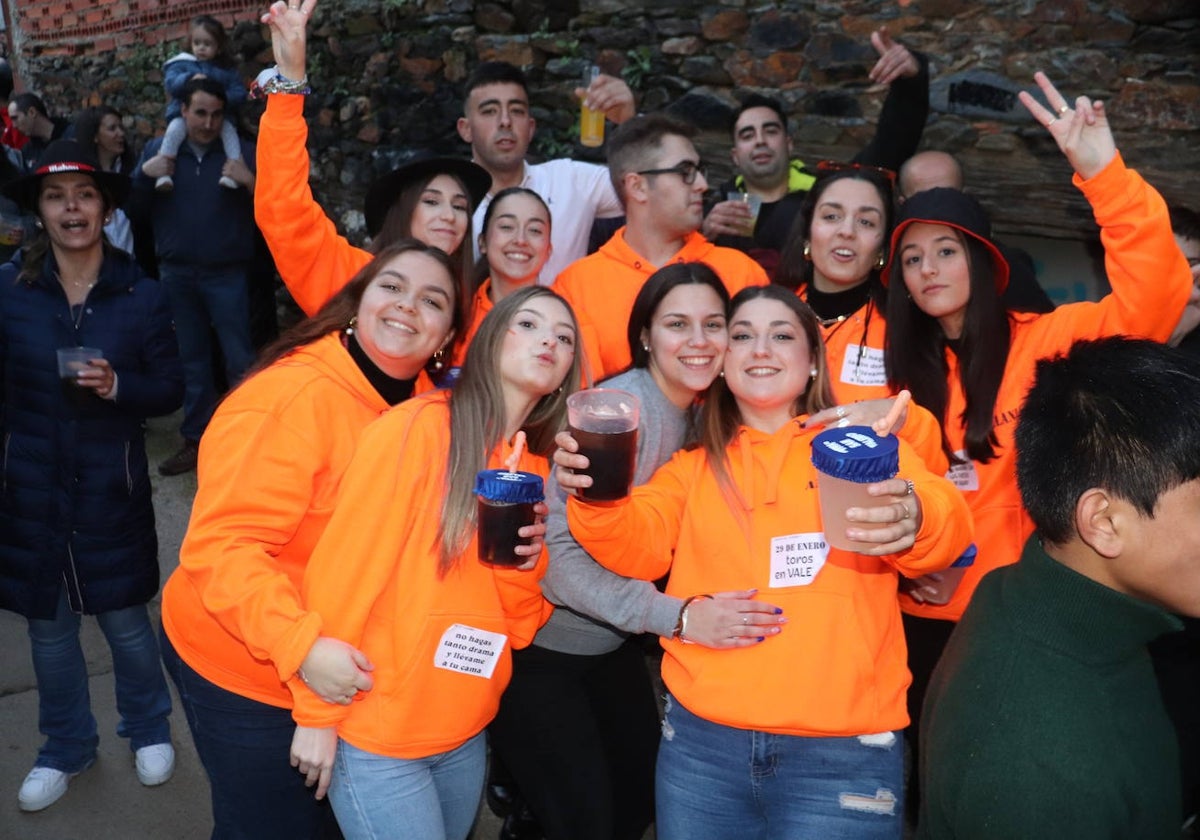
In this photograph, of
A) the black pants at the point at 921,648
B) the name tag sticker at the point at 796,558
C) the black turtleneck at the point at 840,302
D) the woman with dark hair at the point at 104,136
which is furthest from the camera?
the woman with dark hair at the point at 104,136

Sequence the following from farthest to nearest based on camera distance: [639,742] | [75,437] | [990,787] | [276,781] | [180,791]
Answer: [180,791] → [75,437] → [639,742] → [276,781] → [990,787]

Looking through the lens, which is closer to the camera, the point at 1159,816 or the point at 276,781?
the point at 1159,816

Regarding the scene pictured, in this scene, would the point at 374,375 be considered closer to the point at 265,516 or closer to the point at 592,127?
the point at 265,516

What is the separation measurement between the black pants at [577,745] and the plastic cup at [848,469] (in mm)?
990

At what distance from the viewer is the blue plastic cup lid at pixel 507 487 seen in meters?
2.21

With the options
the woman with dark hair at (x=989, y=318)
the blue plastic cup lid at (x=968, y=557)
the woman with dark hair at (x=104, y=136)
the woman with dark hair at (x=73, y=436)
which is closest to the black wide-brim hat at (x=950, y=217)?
the woman with dark hair at (x=989, y=318)

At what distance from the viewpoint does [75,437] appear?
353 cm

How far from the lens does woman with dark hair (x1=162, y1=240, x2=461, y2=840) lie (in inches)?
87.1

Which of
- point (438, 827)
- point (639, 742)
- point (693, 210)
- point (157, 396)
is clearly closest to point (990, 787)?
point (438, 827)

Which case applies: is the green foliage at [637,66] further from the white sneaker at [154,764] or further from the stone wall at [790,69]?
the white sneaker at [154,764]

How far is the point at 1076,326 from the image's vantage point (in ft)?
9.50

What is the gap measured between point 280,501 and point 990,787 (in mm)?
1556

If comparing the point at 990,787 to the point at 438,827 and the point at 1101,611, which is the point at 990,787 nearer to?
the point at 1101,611

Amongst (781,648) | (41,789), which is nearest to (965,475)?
(781,648)
